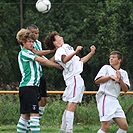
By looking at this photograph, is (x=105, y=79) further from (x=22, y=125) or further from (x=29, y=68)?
(x=22, y=125)

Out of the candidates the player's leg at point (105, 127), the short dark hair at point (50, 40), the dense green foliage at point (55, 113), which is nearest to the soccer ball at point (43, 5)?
the dense green foliage at point (55, 113)

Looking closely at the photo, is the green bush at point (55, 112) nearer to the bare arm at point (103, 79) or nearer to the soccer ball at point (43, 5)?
the soccer ball at point (43, 5)

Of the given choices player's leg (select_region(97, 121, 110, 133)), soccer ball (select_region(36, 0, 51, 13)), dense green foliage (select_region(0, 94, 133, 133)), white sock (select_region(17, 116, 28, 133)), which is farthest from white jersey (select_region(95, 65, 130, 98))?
soccer ball (select_region(36, 0, 51, 13))

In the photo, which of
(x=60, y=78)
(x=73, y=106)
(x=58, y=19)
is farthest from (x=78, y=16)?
(x=73, y=106)

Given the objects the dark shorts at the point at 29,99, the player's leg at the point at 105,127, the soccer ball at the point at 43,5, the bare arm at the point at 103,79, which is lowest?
the player's leg at the point at 105,127

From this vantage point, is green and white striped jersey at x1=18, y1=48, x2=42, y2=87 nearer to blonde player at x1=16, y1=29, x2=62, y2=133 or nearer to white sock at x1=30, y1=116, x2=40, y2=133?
blonde player at x1=16, y1=29, x2=62, y2=133

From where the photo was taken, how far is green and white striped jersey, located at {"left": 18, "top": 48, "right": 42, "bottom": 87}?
31.4ft

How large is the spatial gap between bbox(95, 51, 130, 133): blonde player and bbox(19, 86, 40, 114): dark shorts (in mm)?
1001

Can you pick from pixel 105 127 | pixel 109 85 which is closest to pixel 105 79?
pixel 109 85

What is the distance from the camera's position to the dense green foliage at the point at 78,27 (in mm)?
24281

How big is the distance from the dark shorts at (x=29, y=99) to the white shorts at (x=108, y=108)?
3.35 feet

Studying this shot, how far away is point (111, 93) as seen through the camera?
9.86 metres

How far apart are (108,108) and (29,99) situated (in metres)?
1.24

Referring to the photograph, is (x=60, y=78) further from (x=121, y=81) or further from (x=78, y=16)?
(x=121, y=81)
